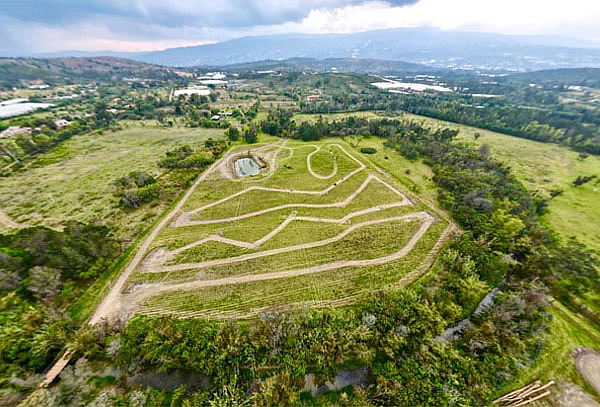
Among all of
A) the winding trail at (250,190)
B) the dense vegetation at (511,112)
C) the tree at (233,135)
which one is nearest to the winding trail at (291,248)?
the winding trail at (250,190)

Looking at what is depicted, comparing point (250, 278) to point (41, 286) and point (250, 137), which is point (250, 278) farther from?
point (250, 137)

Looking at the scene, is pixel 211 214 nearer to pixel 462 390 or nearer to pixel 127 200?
pixel 127 200

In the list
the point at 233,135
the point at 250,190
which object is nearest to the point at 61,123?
the point at 233,135

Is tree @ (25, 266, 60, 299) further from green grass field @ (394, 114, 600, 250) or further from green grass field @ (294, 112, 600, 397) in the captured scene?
green grass field @ (394, 114, 600, 250)

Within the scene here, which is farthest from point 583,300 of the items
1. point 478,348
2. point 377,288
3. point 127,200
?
point 127,200

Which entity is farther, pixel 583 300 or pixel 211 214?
pixel 211 214
